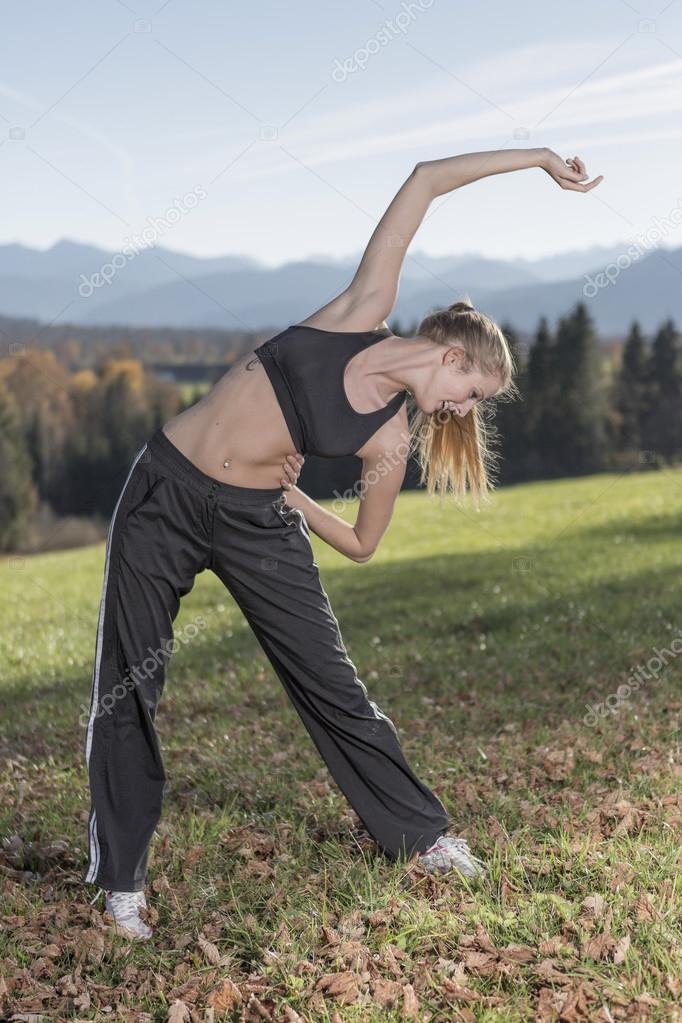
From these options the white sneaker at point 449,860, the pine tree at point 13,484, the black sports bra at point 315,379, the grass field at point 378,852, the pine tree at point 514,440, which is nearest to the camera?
the grass field at point 378,852

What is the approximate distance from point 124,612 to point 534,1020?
1.89m

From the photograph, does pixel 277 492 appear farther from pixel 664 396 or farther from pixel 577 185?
pixel 664 396

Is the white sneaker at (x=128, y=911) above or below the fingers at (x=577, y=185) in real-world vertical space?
below

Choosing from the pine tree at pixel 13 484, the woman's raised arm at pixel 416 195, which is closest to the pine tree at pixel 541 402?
the pine tree at pixel 13 484

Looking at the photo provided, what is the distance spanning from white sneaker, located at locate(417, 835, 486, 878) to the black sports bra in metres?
1.66

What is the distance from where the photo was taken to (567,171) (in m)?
3.81

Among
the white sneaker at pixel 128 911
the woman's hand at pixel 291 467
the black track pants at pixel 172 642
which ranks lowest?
the white sneaker at pixel 128 911

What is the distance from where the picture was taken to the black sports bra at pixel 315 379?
12.0ft

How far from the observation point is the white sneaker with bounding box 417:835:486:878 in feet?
13.3

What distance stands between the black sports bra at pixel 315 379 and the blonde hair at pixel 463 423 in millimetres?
312

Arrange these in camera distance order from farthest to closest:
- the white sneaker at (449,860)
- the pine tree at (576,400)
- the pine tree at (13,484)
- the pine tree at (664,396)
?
the pine tree at (664,396) < the pine tree at (576,400) < the pine tree at (13,484) < the white sneaker at (449,860)

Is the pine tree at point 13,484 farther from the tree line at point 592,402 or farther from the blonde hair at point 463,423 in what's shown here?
the blonde hair at point 463,423

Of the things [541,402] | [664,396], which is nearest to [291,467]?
[541,402]

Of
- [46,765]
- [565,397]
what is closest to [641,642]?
[46,765]
